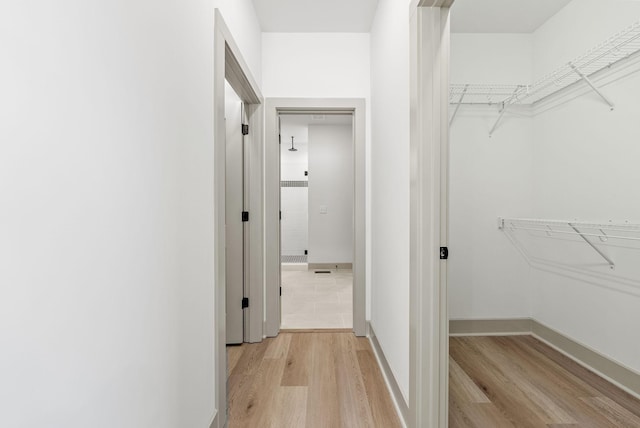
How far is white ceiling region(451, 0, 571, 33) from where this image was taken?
91.4 inches

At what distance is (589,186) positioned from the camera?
224 cm

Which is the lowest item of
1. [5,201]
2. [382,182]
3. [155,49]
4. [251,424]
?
[251,424]

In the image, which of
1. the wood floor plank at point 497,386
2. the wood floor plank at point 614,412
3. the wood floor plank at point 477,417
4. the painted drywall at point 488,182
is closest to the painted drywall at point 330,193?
the painted drywall at point 488,182

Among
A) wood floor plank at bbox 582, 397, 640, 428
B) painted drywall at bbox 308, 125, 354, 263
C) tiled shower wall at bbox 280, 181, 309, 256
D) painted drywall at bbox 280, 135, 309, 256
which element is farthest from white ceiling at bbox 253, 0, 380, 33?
tiled shower wall at bbox 280, 181, 309, 256

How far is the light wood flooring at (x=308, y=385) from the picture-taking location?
1.67 meters

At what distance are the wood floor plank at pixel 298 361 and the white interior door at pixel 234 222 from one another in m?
0.48

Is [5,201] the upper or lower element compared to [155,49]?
lower

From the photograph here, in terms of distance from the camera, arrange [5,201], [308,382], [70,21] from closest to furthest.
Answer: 1. [5,201]
2. [70,21]
3. [308,382]

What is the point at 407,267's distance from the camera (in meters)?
1.62

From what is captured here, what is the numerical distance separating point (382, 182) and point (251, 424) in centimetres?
170

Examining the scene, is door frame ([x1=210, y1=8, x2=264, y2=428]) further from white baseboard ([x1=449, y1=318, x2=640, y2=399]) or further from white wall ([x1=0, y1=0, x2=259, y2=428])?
white baseboard ([x1=449, y1=318, x2=640, y2=399])

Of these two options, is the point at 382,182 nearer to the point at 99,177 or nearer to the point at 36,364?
the point at 99,177

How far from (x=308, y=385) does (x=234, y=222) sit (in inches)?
54.3

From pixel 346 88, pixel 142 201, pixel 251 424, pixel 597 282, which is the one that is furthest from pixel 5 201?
pixel 597 282
